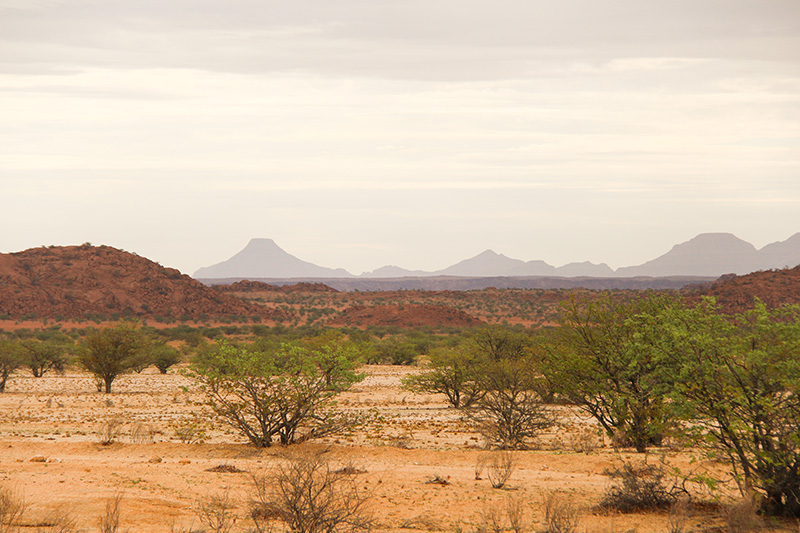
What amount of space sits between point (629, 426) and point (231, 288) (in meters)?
108

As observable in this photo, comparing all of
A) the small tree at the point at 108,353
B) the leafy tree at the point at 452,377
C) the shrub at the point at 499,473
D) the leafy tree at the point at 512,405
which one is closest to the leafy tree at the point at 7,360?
the small tree at the point at 108,353

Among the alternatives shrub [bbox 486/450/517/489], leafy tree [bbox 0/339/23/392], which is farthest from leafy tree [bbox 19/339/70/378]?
shrub [bbox 486/450/517/489]

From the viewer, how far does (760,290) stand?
71.0 m

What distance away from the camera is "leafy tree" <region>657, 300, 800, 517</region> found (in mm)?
9297

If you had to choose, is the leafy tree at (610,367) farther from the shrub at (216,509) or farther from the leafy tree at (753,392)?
the shrub at (216,509)

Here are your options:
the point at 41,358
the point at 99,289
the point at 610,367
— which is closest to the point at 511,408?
the point at 610,367

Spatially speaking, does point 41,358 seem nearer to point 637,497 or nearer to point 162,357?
point 162,357

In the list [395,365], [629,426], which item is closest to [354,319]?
[395,365]

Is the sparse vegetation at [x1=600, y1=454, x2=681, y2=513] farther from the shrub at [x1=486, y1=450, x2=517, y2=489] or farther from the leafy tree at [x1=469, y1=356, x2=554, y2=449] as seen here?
the leafy tree at [x1=469, y1=356, x2=554, y2=449]

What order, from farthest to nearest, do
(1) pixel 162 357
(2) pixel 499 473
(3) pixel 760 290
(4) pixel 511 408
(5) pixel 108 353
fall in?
(3) pixel 760 290 < (1) pixel 162 357 < (5) pixel 108 353 < (4) pixel 511 408 < (2) pixel 499 473

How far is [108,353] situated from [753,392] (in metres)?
27.5

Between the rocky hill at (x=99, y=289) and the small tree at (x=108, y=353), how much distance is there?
4902 cm

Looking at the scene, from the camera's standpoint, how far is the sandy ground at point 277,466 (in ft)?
32.4

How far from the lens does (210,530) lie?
906cm
